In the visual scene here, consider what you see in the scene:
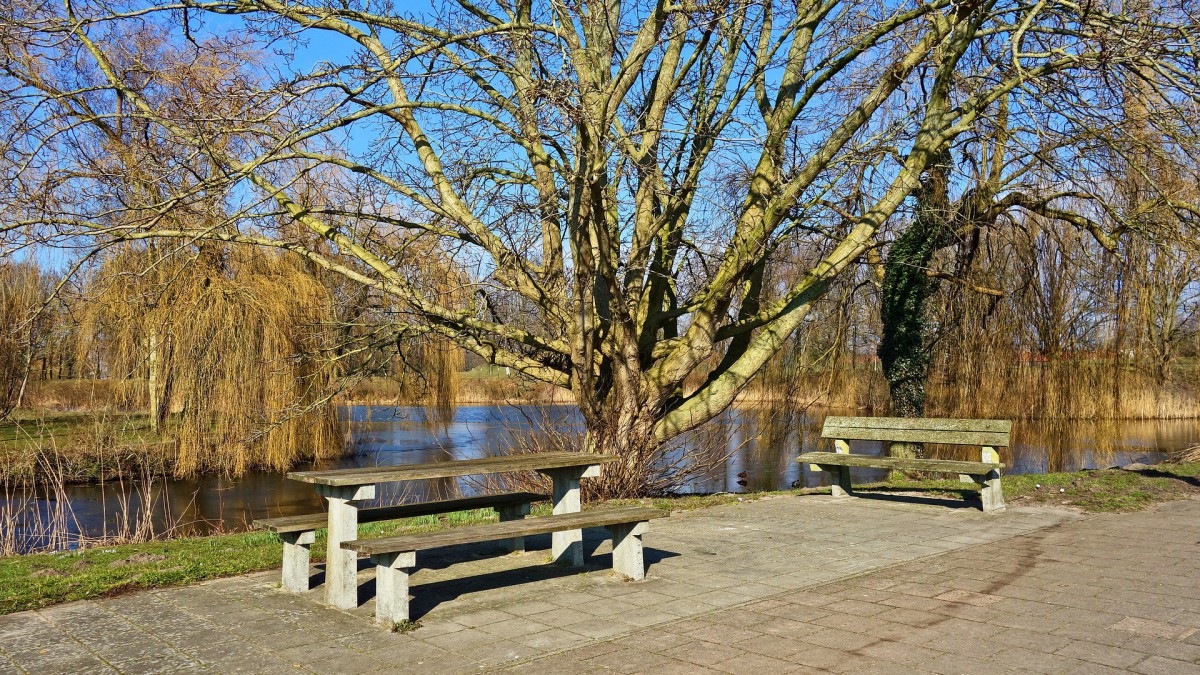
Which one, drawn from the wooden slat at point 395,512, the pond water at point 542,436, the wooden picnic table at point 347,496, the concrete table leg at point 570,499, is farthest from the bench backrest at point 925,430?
the wooden picnic table at point 347,496

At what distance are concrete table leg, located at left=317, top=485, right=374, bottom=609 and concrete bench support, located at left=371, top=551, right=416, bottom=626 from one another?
16.1 inches

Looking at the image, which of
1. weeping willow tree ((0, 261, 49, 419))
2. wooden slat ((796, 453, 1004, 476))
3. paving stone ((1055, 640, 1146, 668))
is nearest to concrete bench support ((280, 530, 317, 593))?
paving stone ((1055, 640, 1146, 668))

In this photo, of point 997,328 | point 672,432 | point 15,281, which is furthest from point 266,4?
point 15,281

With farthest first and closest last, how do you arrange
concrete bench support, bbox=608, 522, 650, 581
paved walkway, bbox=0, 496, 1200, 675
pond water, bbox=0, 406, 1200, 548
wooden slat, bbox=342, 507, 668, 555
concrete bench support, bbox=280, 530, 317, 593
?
pond water, bbox=0, 406, 1200, 548 < concrete bench support, bbox=608, 522, 650, 581 < concrete bench support, bbox=280, 530, 317, 593 < wooden slat, bbox=342, 507, 668, 555 < paved walkway, bbox=0, 496, 1200, 675

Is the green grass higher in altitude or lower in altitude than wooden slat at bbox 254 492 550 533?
lower

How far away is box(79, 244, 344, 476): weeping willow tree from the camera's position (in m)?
15.7

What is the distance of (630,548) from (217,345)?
1211 centimetres

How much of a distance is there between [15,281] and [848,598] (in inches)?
911

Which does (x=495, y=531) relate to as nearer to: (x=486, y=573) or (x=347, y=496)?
(x=347, y=496)

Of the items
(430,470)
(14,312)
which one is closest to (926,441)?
(430,470)

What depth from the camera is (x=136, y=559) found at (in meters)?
6.60

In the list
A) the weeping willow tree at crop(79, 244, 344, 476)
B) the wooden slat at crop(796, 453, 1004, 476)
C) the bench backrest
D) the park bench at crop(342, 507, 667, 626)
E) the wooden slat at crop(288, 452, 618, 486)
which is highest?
the weeping willow tree at crop(79, 244, 344, 476)

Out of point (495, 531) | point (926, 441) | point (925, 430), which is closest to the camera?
point (495, 531)

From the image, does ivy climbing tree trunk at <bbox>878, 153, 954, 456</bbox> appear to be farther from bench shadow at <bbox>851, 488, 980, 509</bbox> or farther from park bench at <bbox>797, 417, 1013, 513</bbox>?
park bench at <bbox>797, 417, 1013, 513</bbox>
